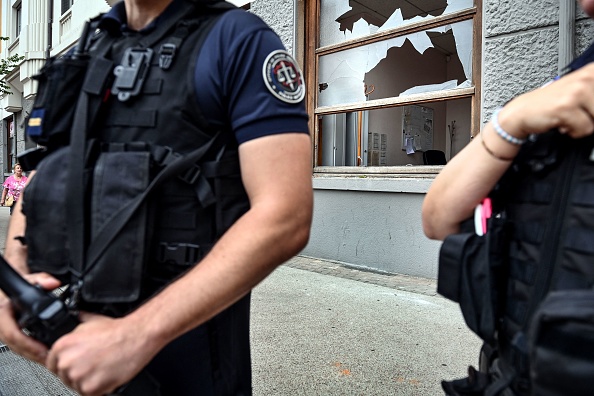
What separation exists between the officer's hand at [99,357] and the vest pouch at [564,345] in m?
0.63

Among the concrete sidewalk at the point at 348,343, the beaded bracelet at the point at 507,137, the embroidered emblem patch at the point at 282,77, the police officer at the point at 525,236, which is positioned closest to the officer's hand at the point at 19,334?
the embroidered emblem patch at the point at 282,77

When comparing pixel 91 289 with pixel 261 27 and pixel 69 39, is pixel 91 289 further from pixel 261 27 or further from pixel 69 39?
pixel 69 39

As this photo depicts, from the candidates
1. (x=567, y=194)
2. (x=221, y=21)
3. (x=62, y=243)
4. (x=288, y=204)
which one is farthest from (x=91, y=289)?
(x=567, y=194)

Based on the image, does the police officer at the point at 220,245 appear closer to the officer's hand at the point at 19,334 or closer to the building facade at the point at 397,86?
the officer's hand at the point at 19,334

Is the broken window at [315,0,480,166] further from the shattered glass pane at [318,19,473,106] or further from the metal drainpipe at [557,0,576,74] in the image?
the metal drainpipe at [557,0,576,74]

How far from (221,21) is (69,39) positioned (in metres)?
11.2

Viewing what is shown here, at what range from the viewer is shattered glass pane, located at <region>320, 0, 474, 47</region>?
472cm

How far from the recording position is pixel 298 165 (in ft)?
2.95

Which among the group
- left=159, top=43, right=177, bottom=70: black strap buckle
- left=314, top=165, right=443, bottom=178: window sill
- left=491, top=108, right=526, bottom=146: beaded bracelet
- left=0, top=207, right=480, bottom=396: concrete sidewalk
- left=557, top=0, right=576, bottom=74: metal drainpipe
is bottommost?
left=0, top=207, right=480, bottom=396: concrete sidewalk

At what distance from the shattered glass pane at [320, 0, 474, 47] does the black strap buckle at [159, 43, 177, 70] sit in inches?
166

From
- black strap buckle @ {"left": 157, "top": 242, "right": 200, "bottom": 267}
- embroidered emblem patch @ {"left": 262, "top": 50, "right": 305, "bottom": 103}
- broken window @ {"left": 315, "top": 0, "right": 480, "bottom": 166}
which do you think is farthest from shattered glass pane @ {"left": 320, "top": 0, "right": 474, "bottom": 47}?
black strap buckle @ {"left": 157, "top": 242, "right": 200, "bottom": 267}

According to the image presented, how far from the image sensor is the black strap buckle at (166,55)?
94 centimetres

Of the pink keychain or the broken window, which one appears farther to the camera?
the broken window

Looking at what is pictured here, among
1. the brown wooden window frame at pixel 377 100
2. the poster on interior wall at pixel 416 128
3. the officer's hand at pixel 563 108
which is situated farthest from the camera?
the poster on interior wall at pixel 416 128
